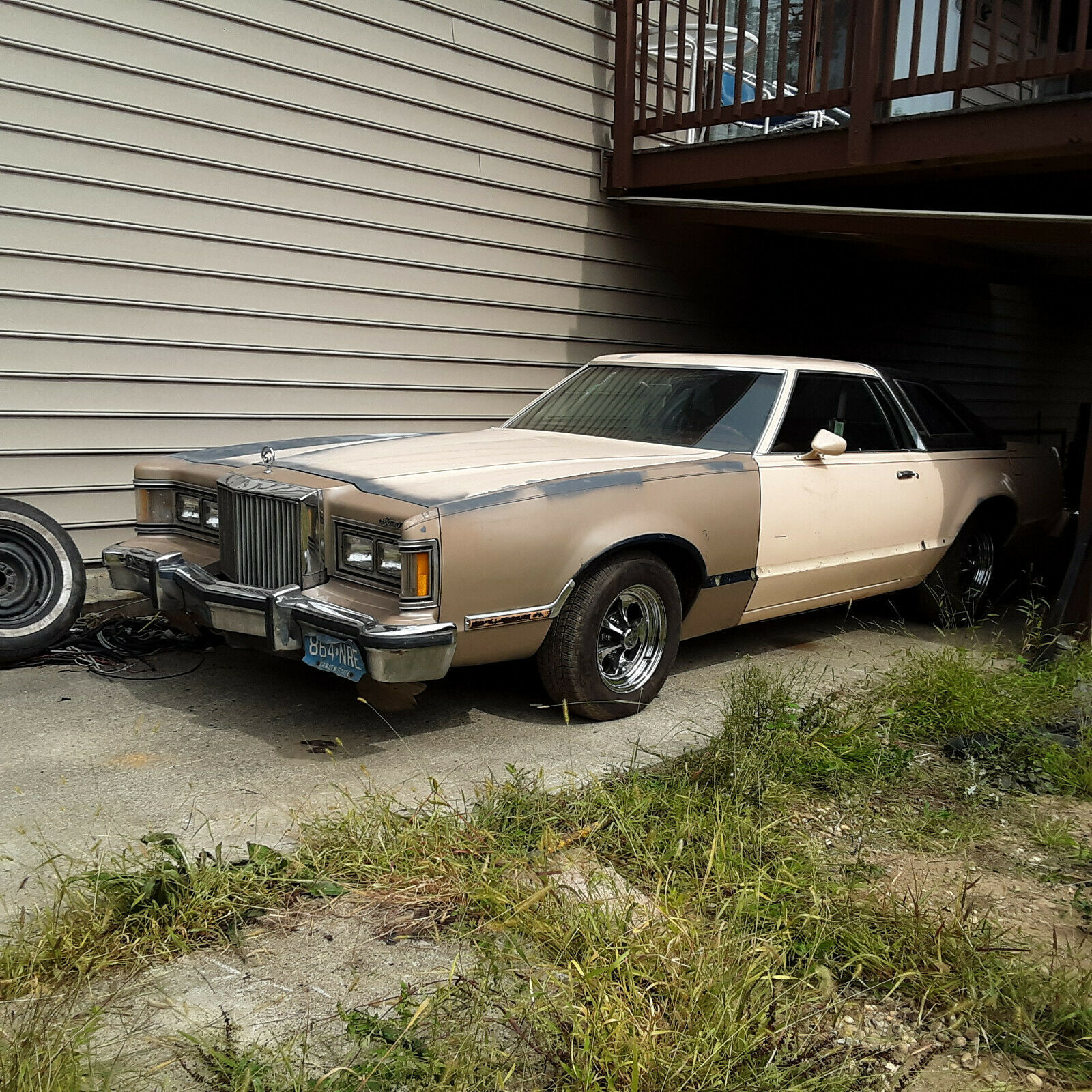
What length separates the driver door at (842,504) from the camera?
486 cm

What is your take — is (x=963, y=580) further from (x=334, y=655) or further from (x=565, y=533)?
(x=334, y=655)

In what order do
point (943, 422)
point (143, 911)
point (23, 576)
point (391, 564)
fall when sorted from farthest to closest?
point (943, 422)
point (23, 576)
point (391, 564)
point (143, 911)

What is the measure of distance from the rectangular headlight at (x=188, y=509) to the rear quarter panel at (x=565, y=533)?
→ 57.9 inches

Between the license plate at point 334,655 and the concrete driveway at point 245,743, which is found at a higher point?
the license plate at point 334,655

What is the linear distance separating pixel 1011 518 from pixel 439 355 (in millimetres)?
3778

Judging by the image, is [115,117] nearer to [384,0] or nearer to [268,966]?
[384,0]

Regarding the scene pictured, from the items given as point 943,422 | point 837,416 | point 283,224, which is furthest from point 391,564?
point 943,422

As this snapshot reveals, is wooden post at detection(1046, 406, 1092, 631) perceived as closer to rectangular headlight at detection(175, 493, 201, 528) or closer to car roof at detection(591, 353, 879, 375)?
car roof at detection(591, 353, 879, 375)

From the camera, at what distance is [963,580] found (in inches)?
248

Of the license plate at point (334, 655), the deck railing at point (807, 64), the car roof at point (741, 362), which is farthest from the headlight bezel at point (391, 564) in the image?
the deck railing at point (807, 64)

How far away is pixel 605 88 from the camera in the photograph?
7879 mm

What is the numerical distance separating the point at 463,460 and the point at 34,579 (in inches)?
85.0

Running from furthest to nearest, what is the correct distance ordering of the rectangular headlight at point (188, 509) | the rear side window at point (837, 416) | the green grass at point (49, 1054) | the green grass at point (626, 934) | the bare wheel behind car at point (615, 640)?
the rear side window at point (837, 416) < the rectangular headlight at point (188, 509) < the bare wheel behind car at point (615, 640) < the green grass at point (626, 934) < the green grass at point (49, 1054)

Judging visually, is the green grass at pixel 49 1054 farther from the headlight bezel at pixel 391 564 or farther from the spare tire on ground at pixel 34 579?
the spare tire on ground at pixel 34 579
